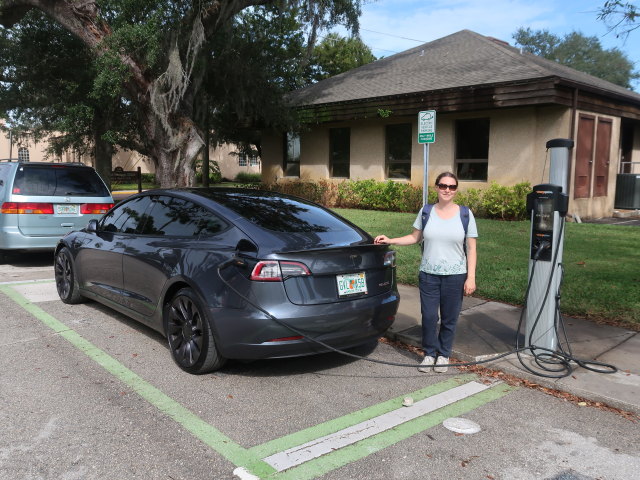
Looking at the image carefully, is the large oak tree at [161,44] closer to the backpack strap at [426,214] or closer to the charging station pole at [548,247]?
the backpack strap at [426,214]

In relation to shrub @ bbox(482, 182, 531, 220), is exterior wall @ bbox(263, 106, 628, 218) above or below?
above

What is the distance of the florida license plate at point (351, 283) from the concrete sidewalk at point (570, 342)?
1213 mm

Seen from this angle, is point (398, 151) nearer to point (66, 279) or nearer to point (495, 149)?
point (495, 149)

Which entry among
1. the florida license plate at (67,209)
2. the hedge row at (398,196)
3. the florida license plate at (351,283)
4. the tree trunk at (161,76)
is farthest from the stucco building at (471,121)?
the florida license plate at (351,283)

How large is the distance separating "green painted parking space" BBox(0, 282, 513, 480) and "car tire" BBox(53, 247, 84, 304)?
1.96 meters

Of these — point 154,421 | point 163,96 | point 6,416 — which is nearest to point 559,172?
point 154,421

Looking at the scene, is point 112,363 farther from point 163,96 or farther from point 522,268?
point 163,96

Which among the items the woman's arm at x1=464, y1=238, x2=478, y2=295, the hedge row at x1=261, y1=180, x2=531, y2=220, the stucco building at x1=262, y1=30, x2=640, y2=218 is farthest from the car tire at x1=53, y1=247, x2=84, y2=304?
the stucco building at x1=262, y1=30, x2=640, y2=218

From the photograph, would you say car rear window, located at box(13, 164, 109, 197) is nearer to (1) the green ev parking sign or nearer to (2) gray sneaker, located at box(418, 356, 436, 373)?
(1) the green ev parking sign

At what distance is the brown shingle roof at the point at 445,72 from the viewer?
14555mm

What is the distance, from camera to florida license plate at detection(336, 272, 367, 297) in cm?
424

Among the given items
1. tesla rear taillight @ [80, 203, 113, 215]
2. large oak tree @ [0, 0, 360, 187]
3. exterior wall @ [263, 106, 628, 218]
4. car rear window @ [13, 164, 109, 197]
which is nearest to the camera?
car rear window @ [13, 164, 109, 197]

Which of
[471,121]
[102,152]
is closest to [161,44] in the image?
[102,152]

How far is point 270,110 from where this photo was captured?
18.0 m
